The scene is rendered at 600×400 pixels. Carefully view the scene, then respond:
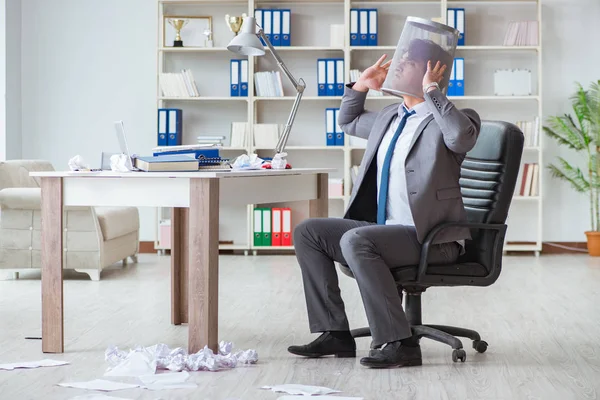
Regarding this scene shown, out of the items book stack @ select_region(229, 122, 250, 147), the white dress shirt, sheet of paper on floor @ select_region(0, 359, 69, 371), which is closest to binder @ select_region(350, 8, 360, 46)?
book stack @ select_region(229, 122, 250, 147)

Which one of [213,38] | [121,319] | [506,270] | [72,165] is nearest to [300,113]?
[213,38]

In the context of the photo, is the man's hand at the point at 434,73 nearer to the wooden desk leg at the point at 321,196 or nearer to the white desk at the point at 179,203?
the white desk at the point at 179,203

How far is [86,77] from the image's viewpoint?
728 cm

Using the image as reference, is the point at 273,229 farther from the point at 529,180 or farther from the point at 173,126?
the point at 529,180

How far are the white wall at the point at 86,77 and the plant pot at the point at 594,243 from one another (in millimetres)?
3434

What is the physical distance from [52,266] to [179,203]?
572 millimetres

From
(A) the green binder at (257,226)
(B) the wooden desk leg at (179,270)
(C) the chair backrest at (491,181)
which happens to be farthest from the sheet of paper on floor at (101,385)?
(A) the green binder at (257,226)

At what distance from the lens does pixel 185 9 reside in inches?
284

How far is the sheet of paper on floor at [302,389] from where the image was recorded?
8.63ft

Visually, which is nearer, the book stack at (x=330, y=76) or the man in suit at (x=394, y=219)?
the man in suit at (x=394, y=219)

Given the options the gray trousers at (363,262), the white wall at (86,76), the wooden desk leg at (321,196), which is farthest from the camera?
the white wall at (86,76)

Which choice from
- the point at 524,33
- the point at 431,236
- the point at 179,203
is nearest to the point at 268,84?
the point at 524,33

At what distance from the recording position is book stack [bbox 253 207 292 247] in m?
6.96

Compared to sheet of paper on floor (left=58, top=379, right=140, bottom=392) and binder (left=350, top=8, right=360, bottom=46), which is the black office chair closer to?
sheet of paper on floor (left=58, top=379, right=140, bottom=392)
